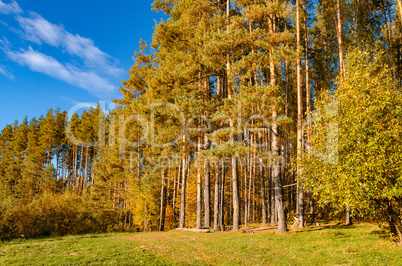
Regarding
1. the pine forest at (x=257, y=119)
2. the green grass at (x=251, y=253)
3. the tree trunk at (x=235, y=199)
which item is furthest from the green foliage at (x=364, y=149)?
the tree trunk at (x=235, y=199)

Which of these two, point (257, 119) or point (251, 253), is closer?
point (251, 253)

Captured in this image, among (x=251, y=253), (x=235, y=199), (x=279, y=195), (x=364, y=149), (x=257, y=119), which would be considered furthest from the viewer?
(x=257, y=119)

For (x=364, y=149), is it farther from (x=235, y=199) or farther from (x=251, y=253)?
(x=235, y=199)

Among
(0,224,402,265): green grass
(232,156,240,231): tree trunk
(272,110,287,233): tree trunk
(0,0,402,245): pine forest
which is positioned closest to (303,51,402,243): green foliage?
(0,0,402,245): pine forest

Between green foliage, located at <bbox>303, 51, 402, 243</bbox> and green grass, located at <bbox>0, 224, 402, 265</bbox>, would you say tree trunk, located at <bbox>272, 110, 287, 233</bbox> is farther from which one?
green foliage, located at <bbox>303, 51, 402, 243</bbox>

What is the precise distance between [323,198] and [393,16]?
1829 centimetres

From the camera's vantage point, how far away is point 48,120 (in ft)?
154

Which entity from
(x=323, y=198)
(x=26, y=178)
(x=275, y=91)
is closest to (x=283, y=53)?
(x=275, y=91)

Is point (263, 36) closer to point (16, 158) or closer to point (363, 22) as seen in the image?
point (363, 22)

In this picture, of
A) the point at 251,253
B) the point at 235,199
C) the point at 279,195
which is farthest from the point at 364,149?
the point at 235,199

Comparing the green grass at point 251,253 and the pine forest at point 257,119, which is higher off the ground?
the pine forest at point 257,119

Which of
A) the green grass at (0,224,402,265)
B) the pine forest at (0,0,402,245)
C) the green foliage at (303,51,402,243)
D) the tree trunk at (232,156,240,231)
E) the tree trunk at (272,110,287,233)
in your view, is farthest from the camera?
the tree trunk at (232,156,240,231)

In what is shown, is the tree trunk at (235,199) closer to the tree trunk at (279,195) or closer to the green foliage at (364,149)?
the tree trunk at (279,195)

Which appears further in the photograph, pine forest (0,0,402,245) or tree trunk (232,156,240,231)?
tree trunk (232,156,240,231)
